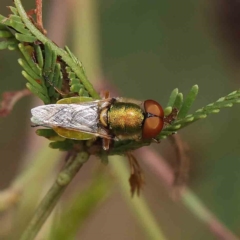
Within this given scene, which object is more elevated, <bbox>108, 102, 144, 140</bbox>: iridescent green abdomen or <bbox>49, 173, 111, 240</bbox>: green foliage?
<bbox>108, 102, 144, 140</bbox>: iridescent green abdomen

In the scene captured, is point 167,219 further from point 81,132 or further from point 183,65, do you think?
point 81,132

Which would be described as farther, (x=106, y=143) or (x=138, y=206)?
(x=138, y=206)

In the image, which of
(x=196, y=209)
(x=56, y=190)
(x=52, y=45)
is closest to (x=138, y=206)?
(x=196, y=209)

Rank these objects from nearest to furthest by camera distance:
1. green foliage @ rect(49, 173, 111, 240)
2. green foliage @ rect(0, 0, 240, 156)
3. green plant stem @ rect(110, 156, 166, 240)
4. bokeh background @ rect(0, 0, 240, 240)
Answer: green foliage @ rect(0, 0, 240, 156) → green foliage @ rect(49, 173, 111, 240) → green plant stem @ rect(110, 156, 166, 240) → bokeh background @ rect(0, 0, 240, 240)

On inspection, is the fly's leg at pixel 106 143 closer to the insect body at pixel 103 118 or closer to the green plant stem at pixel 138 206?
the insect body at pixel 103 118

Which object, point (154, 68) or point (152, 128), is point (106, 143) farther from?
point (154, 68)

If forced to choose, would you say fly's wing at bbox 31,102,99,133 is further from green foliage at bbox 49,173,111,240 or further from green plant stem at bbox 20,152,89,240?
green foliage at bbox 49,173,111,240

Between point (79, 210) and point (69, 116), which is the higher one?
point (69, 116)

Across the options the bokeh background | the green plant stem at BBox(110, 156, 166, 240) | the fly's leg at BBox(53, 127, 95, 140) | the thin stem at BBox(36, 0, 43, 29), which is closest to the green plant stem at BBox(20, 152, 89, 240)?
the fly's leg at BBox(53, 127, 95, 140)
